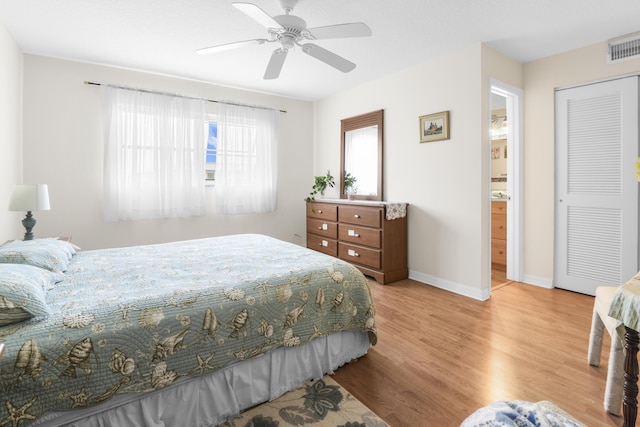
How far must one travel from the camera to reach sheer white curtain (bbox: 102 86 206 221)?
3.72 m

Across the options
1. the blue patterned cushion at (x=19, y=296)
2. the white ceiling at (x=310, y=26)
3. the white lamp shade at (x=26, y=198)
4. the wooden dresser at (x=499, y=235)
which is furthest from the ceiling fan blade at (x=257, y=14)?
the wooden dresser at (x=499, y=235)

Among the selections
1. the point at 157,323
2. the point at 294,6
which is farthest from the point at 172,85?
the point at 157,323

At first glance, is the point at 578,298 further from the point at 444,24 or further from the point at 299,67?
the point at 299,67

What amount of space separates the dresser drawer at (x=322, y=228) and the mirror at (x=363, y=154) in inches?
21.4

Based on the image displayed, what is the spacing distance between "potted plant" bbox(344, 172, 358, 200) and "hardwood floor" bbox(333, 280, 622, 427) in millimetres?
1880

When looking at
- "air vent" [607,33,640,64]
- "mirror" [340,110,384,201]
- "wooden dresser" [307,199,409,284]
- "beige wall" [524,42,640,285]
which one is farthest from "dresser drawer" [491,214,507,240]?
"air vent" [607,33,640,64]

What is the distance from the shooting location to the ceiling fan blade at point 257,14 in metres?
1.93

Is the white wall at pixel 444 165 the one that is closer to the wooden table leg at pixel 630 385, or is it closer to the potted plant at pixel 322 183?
the potted plant at pixel 322 183

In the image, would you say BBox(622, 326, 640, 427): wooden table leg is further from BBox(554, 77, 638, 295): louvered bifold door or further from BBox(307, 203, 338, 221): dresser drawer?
BBox(307, 203, 338, 221): dresser drawer

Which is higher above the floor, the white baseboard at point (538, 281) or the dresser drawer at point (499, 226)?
the dresser drawer at point (499, 226)

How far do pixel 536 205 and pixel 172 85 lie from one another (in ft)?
15.2

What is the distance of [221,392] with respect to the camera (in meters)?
1.59

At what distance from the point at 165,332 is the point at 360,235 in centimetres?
286

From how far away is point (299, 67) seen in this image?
12.5ft
